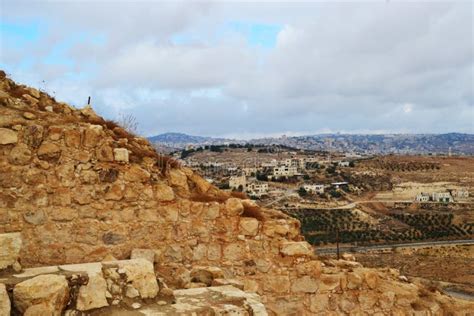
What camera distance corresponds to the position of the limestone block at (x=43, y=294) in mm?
3588

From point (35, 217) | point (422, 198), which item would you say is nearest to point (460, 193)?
point (422, 198)

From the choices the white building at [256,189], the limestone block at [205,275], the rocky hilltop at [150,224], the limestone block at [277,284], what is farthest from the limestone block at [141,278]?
the white building at [256,189]

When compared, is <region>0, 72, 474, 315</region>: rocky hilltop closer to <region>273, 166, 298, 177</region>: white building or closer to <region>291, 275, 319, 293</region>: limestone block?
<region>291, 275, 319, 293</region>: limestone block

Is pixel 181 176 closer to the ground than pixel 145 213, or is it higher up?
higher up

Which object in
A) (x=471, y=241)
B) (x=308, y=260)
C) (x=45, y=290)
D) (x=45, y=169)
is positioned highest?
(x=45, y=169)

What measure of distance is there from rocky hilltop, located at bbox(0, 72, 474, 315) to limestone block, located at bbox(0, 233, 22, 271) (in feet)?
2.32

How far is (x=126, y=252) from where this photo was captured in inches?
228

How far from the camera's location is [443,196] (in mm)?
73750

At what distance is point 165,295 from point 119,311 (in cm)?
48

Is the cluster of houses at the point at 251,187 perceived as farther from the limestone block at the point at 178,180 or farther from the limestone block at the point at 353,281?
the limestone block at the point at 178,180

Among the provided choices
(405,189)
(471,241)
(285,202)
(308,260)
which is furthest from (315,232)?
(308,260)

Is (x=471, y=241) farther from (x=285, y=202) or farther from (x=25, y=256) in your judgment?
(x=25, y=256)

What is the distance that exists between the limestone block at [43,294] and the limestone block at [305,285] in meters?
3.43

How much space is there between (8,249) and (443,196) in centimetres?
7758
